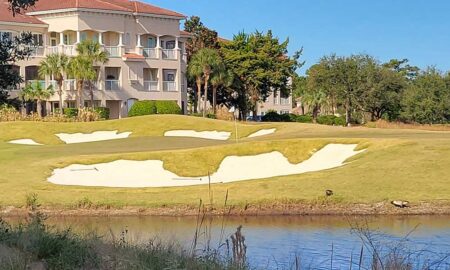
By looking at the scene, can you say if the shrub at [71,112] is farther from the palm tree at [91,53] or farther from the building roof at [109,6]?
the building roof at [109,6]

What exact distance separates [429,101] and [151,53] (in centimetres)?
2957

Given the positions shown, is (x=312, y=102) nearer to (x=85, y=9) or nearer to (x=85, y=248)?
(x=85, y=9)

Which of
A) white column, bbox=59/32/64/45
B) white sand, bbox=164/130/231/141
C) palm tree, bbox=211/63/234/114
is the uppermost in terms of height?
white column, bbox=59/32/64/45

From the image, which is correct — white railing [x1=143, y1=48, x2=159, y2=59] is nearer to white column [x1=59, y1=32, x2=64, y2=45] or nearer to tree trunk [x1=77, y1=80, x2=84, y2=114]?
white column [x1=59, y1=32, x2=64, y2=45]

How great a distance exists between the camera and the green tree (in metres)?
73.7

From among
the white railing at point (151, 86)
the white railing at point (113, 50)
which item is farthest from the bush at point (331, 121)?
the white railing at point (113, 50)

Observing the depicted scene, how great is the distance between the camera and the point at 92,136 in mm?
49875

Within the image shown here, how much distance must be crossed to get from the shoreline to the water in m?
0.68

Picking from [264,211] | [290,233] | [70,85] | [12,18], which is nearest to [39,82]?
[70,85]

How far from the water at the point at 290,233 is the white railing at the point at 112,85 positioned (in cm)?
4843

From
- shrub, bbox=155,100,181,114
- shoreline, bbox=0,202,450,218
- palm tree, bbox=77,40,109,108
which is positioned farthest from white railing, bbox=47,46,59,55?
shoreline, bbox=0,202,450,218

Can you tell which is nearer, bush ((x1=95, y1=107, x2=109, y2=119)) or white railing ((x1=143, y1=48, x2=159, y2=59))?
bush ((x1=95, y1=107, x2=109, y2=119))

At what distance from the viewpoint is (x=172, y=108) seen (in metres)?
67.1

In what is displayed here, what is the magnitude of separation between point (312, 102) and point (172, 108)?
27.8m
